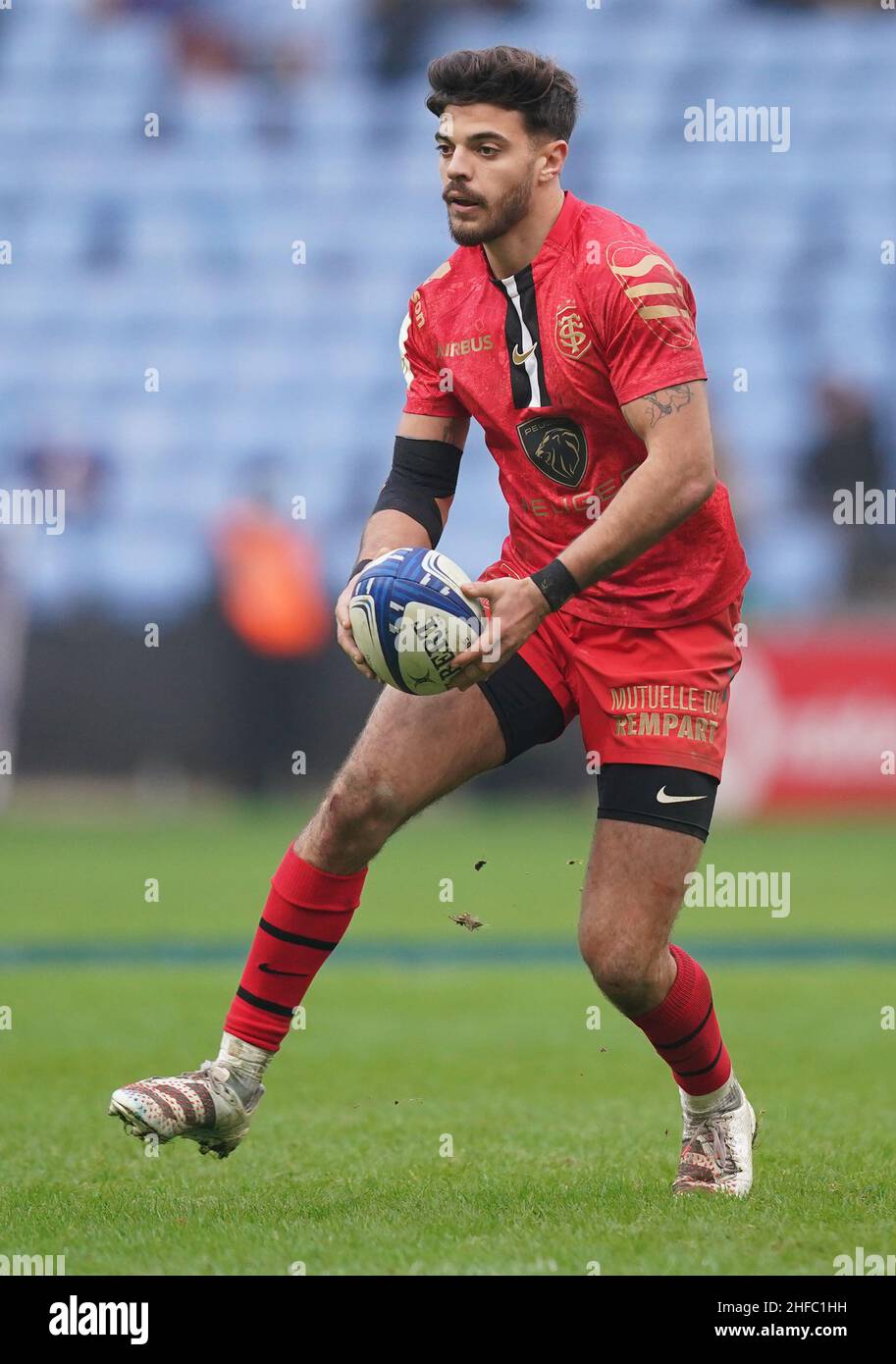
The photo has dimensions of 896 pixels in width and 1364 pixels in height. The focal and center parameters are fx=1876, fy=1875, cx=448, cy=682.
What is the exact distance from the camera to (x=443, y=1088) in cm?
619

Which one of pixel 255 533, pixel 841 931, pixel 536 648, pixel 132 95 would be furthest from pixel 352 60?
pixel 536 648

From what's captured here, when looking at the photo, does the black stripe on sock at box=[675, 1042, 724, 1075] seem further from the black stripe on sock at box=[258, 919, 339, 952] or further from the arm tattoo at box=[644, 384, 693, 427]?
the arm tattoo at box=[644, 384, 693, 427]

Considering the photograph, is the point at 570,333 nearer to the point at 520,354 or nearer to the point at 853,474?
the point at 520,354

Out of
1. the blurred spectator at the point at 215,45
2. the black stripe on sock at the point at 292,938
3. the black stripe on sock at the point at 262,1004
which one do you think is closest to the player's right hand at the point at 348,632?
the black stripe on sock at the point at 292,938

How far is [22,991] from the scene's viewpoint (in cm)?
801

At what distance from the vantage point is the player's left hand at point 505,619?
161 inches

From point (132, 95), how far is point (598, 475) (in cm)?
1576

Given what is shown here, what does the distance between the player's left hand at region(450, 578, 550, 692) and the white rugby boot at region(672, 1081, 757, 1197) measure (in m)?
1.38

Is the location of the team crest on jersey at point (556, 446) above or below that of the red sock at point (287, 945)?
above

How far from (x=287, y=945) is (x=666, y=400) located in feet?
5.28

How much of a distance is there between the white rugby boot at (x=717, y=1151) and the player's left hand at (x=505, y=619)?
138 cm

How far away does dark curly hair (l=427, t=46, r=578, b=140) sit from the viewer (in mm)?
4309

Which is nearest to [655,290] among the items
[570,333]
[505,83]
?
[570,333]

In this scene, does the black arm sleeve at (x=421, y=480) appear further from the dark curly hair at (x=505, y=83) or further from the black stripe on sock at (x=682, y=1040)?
the black stripe on sock at (x=682, y=1040)
